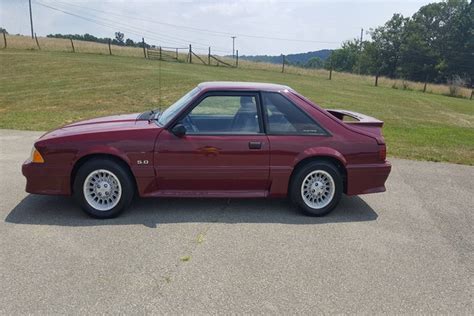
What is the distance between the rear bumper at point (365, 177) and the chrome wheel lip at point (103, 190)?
8.70 feet

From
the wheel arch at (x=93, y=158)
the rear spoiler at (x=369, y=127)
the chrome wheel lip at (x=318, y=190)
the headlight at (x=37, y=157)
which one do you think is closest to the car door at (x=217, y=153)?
the wheel arch at (x=93, y=158)

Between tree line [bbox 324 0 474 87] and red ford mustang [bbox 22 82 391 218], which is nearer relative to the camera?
red ford mustang [bbox 22 82 391 218]

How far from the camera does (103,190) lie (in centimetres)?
424

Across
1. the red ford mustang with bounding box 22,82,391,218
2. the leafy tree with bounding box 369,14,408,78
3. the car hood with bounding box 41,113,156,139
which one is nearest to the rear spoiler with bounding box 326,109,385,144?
the red ford mustang with bounding box 22,82,391,218

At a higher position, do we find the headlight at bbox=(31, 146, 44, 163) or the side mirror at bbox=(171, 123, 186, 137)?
the side mirror at bbox=(171, 123, 186, 137)

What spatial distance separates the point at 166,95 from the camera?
14852mm

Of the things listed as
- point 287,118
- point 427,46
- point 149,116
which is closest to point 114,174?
point 149,116

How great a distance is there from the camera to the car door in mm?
4277

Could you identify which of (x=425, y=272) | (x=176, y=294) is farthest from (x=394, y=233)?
(x=176, y=294)

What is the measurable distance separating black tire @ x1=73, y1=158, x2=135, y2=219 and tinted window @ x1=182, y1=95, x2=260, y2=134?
882mm

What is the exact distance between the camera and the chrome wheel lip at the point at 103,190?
4.23m

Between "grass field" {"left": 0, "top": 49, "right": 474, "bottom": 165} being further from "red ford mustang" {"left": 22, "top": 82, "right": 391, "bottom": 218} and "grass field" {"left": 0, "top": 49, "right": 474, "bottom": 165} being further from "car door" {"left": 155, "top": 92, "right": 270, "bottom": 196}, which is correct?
"car door" {"left": 155, "top": 92, "right": 270, "bottom": 196}

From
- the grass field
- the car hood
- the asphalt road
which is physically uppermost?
the car hood

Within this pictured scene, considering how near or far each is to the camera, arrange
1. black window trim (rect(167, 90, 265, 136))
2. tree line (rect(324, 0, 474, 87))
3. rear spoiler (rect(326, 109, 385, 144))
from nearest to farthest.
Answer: black window trim (rect(167, 90, 265, 136)) < rear spoiler (rect(326, 109, 385, 144)) < tree line (rect(324, 0, 474, 87))
